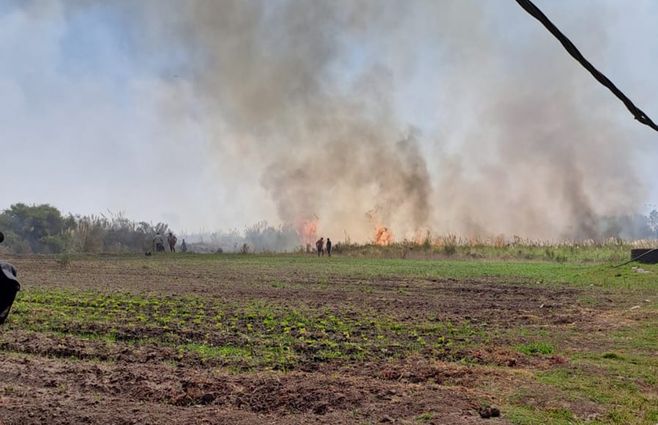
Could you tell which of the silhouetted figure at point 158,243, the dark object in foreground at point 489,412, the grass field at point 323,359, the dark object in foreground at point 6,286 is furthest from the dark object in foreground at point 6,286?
the silhouetted figure at point 158,243

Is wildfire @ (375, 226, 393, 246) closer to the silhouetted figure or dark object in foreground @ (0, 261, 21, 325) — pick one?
the silhouetted figure

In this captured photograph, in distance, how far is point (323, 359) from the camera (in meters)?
8.63

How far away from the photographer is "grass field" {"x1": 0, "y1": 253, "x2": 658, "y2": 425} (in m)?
6.32

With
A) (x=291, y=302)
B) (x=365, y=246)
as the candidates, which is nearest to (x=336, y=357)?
(x=291, y=302)

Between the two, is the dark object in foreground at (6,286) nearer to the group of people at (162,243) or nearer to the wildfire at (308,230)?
the group of people at (162,243)

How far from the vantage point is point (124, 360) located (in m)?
8.53

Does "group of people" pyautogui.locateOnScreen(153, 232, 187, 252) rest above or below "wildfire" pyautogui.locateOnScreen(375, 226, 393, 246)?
below

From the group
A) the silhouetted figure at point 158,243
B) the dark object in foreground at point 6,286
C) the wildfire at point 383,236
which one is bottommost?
the dark object in foreground at point 6,286

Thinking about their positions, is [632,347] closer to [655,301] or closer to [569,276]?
[655,301]

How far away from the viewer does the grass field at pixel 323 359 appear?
20.7ft

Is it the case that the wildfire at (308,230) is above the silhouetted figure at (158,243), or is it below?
above

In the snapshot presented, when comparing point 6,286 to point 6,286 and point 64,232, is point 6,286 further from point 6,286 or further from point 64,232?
point 64,232

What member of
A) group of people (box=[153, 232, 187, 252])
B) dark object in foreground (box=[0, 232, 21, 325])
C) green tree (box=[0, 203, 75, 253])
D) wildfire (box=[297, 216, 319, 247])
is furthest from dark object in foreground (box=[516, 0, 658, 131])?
wildfire (box=[297, 216, 319, 247])

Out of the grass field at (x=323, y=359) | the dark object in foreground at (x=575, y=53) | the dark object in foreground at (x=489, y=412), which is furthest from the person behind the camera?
the grass field at (x=323, y=359)
